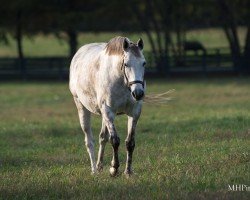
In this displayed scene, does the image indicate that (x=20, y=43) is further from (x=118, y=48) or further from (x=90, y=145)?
(x=118, y=48)

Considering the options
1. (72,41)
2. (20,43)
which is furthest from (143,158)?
(72,41)

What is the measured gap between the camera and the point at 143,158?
47.6 ft

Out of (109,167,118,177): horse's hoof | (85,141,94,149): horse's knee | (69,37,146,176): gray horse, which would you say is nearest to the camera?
(69,37,146,176): gray horse

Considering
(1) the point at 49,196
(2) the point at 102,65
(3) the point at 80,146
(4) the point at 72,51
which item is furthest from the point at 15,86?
(1) the point at 49,196

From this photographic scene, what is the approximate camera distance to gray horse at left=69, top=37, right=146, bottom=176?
482 inches

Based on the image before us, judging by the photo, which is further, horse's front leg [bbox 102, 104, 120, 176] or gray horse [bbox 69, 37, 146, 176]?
horse's front leg [bbox 102, 104, 120, 176]

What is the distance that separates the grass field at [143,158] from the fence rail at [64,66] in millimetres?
18678

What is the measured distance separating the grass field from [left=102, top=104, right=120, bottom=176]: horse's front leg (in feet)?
0.79

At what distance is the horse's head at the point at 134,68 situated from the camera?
11867 mm

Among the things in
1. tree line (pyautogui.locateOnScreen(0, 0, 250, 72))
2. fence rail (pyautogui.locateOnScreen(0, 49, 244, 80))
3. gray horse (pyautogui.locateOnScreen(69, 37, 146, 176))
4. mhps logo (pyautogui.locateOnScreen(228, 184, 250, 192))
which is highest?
gray horse (pyautogui.locateOnScreen(69, 37, 146, 176))

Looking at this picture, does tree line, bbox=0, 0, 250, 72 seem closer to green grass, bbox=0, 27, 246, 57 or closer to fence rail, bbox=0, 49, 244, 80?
fence rail, bbox=0, 49, 244, 80

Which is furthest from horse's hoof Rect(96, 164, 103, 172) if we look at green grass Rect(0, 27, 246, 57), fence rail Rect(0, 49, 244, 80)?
green grass Rect(0, 27, 246, 57)

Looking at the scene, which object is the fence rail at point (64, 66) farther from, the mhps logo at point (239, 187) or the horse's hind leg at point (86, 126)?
the mhps logo at point (239, 187)

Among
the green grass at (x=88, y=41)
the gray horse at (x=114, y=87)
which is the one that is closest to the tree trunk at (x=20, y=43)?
the green grass at (x=88, y=41)
